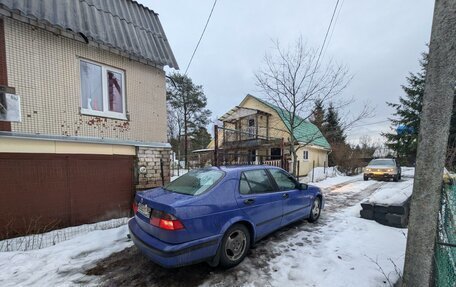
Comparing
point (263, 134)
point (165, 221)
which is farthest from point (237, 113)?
point (165, 221)

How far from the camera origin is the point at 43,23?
4.91 metres

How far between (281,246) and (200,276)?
1651 mm

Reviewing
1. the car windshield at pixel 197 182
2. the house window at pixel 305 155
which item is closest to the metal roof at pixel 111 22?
the car windshield at pixel 197 182

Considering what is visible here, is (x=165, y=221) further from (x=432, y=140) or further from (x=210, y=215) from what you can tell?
(x=432, y=140)

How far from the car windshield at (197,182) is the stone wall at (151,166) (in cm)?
295

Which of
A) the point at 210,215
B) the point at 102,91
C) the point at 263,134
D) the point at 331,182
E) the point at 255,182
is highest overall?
the point at 102,91

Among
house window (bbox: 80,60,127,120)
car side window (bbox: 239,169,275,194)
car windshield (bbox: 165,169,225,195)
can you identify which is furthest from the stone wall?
car side window (bbox: 239,169,275,194)

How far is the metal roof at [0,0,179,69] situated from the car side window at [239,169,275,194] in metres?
4.55

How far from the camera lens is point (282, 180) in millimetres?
4906

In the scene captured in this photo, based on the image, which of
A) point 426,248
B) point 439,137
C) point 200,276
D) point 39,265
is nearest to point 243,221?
point 200,276

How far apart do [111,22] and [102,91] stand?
1.79 meters

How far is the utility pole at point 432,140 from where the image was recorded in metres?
2.09

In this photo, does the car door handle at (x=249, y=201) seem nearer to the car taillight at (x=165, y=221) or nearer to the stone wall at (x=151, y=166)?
the car taillight at (x=165, y=221)

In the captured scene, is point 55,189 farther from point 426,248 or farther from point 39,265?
point 426,248
